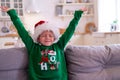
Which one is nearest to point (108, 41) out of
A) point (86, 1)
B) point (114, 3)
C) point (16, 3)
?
point (114, 3)

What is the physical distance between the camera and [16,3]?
17.4ft

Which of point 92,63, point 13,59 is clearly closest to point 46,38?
point 13,59

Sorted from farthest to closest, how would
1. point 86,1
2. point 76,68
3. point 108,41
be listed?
1. point 86,1
2. point 108,41
3. point 76,68

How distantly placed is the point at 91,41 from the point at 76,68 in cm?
331

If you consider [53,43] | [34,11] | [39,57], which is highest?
[34,11]

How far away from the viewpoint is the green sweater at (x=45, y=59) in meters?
1.77

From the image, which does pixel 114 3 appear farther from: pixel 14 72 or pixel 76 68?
pixel 14 72

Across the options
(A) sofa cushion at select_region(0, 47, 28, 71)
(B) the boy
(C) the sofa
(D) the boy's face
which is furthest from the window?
(A) sofa cushion at select_region(0, 47, 28, 71)

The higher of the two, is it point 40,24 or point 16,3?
point 16,3

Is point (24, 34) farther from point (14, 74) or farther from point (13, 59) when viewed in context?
point (14, 74)

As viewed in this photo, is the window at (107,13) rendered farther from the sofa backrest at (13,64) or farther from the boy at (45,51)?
the sofa backrest at (13,64)

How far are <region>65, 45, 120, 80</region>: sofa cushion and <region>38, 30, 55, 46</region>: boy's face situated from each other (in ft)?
0.62

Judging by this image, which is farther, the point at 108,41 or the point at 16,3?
the point at 16,3

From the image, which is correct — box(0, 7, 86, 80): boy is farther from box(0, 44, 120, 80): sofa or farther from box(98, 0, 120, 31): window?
box(98, 0, 120, 31): window
